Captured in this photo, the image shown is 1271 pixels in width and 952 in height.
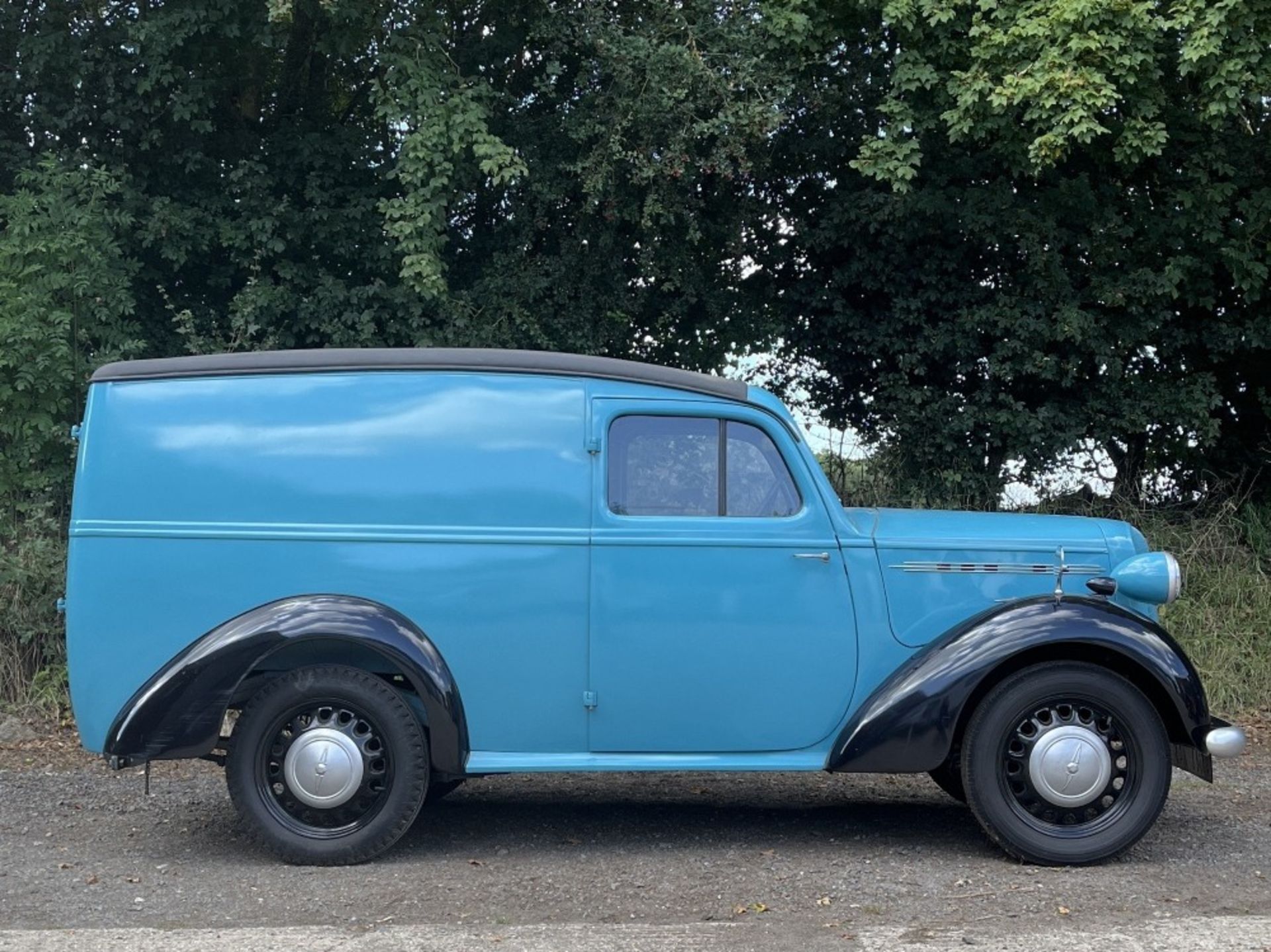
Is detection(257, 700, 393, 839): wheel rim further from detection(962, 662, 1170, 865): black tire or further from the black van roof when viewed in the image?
detection(962, 662, 1170, 865): black tire

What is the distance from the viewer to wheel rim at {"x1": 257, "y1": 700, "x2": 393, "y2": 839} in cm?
549

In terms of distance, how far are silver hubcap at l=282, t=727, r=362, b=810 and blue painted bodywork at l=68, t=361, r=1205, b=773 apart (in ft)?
1.62

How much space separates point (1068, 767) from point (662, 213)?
6.45 metres

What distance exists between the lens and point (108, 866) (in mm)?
5629

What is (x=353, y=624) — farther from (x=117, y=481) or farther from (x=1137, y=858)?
(x=1137, y=858)

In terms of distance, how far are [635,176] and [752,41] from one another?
4.51 ft

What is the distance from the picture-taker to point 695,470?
576 cm

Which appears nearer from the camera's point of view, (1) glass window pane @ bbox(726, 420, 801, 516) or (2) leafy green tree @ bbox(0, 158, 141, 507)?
(1) glass window pane @ bbox(726, 420, 801, 516)

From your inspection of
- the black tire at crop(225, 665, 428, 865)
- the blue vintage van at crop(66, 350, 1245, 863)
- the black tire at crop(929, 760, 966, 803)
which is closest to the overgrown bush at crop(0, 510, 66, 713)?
the blue vintage van at crop(66, 350, 1245, 863)

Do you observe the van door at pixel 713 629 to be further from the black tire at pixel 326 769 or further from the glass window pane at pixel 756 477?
the black tire at pixel 326 769

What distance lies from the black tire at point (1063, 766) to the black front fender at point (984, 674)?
0.10 meters

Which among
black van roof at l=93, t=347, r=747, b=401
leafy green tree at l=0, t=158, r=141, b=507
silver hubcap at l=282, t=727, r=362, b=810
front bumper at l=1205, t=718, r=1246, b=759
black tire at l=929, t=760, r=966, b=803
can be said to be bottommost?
black tire at l=929, t=760, r=966, b=803

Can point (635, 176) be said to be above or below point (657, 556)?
above

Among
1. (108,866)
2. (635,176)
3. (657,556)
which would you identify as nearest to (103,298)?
(635,176)
